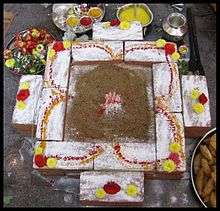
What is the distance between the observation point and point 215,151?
4984 mm

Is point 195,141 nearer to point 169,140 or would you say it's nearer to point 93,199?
point 169,140

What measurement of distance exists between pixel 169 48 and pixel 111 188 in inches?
78.5

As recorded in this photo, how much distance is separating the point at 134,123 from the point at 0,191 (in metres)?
1.87

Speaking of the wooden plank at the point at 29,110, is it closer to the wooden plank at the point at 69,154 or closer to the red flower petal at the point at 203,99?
the wooden plank at the point at 69,154

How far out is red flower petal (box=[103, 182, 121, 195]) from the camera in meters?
4.76

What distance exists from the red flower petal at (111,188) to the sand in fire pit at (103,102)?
55 cm

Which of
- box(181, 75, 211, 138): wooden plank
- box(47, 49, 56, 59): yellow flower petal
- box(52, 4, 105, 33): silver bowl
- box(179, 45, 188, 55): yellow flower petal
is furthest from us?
box(52, 4, 105, 33): silver bowl

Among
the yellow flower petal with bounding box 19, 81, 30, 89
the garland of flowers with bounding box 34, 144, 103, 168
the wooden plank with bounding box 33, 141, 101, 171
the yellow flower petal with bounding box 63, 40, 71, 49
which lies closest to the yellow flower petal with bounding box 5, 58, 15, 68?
the yellow flower petal with bounding box 19, 81, 30, 89

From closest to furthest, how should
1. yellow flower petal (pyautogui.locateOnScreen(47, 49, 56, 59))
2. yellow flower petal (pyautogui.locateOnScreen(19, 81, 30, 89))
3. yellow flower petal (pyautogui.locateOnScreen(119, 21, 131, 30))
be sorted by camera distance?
1. yellow flower petal (pyautogui.locateOnScreen(19, 81, 30, 89))
2. yellow flower petal (pyautogui.locateOnScreen(47, 49, 56, 59))
3. yellow flower petal (pyautogui.locateOnScreen(119, 21, 131, 30))

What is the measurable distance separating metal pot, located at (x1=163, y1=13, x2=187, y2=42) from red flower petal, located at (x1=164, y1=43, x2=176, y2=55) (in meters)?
0.53

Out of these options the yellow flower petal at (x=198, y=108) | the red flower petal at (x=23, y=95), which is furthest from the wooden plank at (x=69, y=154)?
the yellow flower petal at (x=198, y=108)

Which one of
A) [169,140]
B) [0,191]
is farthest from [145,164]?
[0,191]

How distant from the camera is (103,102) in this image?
17.0 ft

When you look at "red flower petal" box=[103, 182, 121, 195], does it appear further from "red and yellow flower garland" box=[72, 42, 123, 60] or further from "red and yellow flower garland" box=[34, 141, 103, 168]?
"red and yellow flower garland" box=[72, 42, 123, 60]
